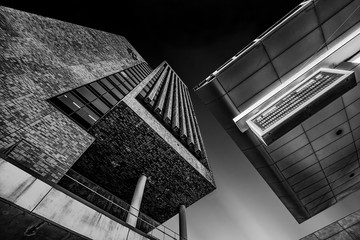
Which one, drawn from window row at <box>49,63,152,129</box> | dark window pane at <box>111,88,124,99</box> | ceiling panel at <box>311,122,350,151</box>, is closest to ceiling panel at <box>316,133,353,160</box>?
ceiling panel at <box>311,122,350,151</box>

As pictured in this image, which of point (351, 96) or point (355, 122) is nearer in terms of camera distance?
point (351, 96)

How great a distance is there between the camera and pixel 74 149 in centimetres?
746

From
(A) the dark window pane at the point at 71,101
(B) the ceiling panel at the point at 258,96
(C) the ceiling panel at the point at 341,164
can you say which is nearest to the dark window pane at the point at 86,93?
(A) the dark window pane at the point at 71,101

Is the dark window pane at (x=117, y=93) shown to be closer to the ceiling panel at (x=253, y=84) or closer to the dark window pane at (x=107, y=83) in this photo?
the dark window pane at (x=107, y=83)

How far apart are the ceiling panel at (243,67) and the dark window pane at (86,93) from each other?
28.5ft

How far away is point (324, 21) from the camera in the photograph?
4.84m

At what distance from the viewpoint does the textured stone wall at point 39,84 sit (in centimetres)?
623

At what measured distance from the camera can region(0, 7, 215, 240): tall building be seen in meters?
4.12

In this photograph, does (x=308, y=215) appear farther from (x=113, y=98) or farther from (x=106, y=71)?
(x=106, y=71)

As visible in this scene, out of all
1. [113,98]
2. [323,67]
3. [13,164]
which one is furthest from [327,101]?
[113,98]

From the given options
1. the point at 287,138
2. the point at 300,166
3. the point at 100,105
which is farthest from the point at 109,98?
the point at 300,166

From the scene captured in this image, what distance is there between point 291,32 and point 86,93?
35.4ft

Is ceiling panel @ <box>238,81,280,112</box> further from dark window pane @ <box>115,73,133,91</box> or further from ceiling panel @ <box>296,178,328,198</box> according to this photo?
dark window pane @ <box>115,73,133,91</box>

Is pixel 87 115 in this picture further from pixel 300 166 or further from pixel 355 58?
pixel 355 58
